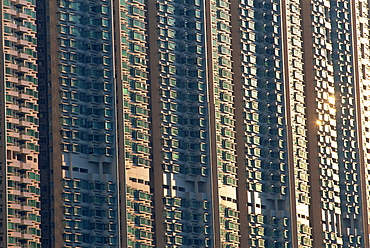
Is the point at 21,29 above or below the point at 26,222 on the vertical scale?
above

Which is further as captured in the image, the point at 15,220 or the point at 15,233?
the point at 15,220

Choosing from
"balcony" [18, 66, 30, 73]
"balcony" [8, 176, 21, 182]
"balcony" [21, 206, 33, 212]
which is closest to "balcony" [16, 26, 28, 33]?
"balcony" [18, 66, 30, 73]

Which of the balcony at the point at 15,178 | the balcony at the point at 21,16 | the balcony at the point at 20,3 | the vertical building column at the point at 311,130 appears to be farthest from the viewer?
the vertical building column at the point at 311,130

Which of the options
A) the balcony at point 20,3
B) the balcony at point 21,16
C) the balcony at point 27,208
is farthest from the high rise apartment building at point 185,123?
the balcony at point 20,3

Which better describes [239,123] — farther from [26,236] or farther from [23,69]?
[26,236]

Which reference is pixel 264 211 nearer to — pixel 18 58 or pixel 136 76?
pixel 136 76

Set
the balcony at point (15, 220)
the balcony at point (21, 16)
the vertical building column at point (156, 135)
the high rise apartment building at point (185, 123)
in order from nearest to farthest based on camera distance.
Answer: the balcony at point (15, 220), the balcony at point (21, 16), the high rise apartment building at point (185, 123), the vertical building column at point (156, 135)

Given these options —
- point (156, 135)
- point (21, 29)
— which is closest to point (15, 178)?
point (21, 29)

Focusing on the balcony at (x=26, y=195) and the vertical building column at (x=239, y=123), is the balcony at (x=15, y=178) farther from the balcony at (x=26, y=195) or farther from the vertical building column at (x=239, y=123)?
the vertical building column at (x=239, y=123)
